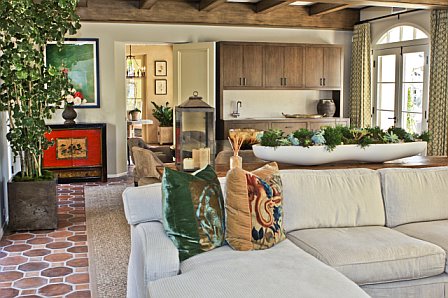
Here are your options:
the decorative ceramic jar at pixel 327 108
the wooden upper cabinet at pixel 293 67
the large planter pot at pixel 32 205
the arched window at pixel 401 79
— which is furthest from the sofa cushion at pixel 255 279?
the decorative ceramic jar at pixel 327 108

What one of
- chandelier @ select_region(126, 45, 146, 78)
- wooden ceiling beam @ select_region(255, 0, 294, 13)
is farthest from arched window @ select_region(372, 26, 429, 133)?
chandelier @ select_region(126, 45, 146, 78)

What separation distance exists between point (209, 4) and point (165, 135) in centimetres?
527

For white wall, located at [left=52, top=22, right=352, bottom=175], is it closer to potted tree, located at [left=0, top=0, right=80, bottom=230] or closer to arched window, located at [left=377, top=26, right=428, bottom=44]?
arched window, located at [left=377, top=26, right=428, bottom=44]

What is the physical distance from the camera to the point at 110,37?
8.52m

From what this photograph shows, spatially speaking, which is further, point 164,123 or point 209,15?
point 164,123

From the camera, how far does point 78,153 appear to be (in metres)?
8.11

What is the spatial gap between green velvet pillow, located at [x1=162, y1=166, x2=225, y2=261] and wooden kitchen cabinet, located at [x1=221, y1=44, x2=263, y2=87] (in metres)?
5.72

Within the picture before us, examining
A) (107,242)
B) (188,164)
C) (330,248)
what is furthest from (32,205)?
(330,248)

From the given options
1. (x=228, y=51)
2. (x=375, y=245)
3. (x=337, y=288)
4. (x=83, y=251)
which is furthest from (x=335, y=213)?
(x=228, y=51)

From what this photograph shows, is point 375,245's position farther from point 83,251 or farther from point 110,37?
point 110,37

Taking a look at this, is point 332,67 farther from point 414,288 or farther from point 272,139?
point 414,288

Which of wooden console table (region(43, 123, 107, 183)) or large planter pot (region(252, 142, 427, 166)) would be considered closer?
large planter pot (region(252, 142, 427, 166))

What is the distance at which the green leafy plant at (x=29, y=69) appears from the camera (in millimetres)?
4906

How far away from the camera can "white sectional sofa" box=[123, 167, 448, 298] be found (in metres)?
2.58
